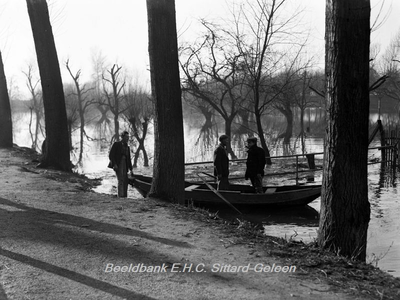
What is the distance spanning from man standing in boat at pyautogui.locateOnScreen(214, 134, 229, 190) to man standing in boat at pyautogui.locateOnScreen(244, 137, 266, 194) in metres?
0.60

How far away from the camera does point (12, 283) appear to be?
199 inches

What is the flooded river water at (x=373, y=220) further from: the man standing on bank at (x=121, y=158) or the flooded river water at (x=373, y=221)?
the man standing on bank at (x=121, y=158)

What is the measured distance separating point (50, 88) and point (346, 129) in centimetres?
1153

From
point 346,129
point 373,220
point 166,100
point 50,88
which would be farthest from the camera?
point 50,88

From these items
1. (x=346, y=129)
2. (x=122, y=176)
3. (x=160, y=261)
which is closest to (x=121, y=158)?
(x=122, y=176)

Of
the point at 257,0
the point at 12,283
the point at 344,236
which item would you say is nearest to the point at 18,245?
the point at 12,283

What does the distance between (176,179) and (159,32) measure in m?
2.70

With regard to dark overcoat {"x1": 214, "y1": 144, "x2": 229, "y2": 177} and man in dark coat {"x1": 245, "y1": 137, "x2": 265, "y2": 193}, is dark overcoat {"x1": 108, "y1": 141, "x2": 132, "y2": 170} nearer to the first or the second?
dark overcoat {"x1": 214, "y1": 144, "x2": 229, "y2": 177}

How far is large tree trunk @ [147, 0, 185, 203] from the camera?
29.3ft

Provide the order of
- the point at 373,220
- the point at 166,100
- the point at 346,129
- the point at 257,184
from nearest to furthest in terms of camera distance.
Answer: the point at 346,129, the point at 166,100, the point at 373,220, the point at 257,184

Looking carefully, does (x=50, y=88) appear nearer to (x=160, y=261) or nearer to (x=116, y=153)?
(x=116, y=153)

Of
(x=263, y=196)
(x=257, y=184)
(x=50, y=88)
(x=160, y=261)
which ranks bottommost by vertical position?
(x=263, y=196)

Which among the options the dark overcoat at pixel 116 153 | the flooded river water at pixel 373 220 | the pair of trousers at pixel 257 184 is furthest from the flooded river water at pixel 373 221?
the dark overcoat at pixel 116 153

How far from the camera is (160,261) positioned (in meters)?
5.71
